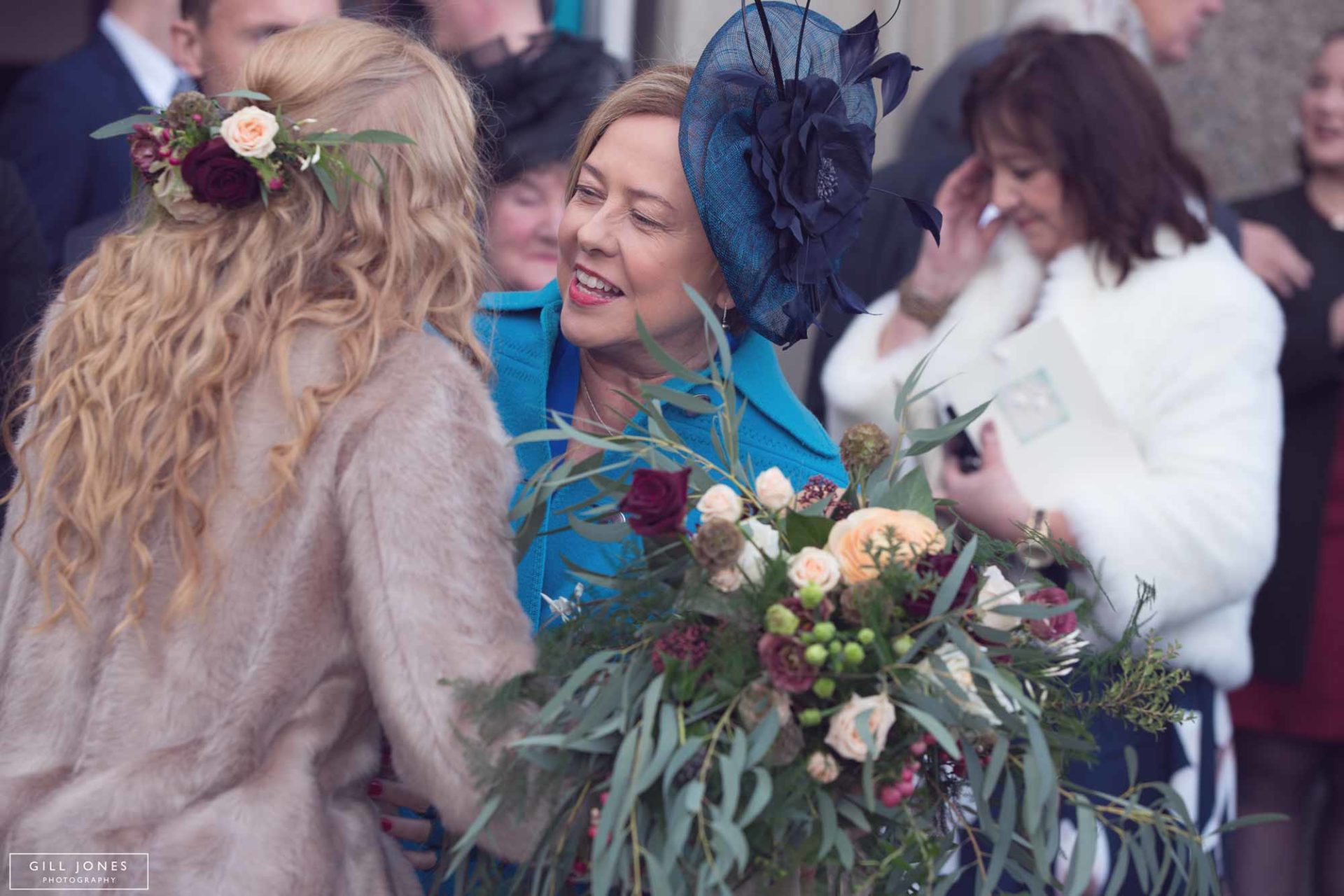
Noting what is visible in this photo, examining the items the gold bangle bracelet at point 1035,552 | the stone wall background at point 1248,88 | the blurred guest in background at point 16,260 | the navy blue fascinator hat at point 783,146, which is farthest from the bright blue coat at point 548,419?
the stone wall background at point 1248,88

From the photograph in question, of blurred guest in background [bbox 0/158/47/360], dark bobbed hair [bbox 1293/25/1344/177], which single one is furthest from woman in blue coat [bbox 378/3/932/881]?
dark bobbed hair [bbox 1293/25/1344/177]

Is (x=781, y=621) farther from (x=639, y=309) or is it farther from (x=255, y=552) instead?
(x=639, y=309)

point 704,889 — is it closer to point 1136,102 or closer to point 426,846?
point 426,846

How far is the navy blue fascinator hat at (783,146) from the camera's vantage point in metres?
2.10

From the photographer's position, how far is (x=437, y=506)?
169 cm

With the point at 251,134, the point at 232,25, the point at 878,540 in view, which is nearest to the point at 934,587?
the point at 878,540

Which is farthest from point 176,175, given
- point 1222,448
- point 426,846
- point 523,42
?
point 1222,448

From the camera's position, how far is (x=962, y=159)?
4.10 m

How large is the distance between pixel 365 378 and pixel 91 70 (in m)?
2.25

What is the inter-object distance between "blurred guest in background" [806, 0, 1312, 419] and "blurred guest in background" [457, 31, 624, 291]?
2.51 ft

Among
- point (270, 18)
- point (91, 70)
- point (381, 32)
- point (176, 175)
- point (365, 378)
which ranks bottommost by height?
point (91, 70)

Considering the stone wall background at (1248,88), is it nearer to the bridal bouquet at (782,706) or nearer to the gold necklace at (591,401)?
the gold necklace at (591,401)

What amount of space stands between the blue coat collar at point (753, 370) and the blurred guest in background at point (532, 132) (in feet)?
3.25

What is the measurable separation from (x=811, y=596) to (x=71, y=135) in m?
2.57
